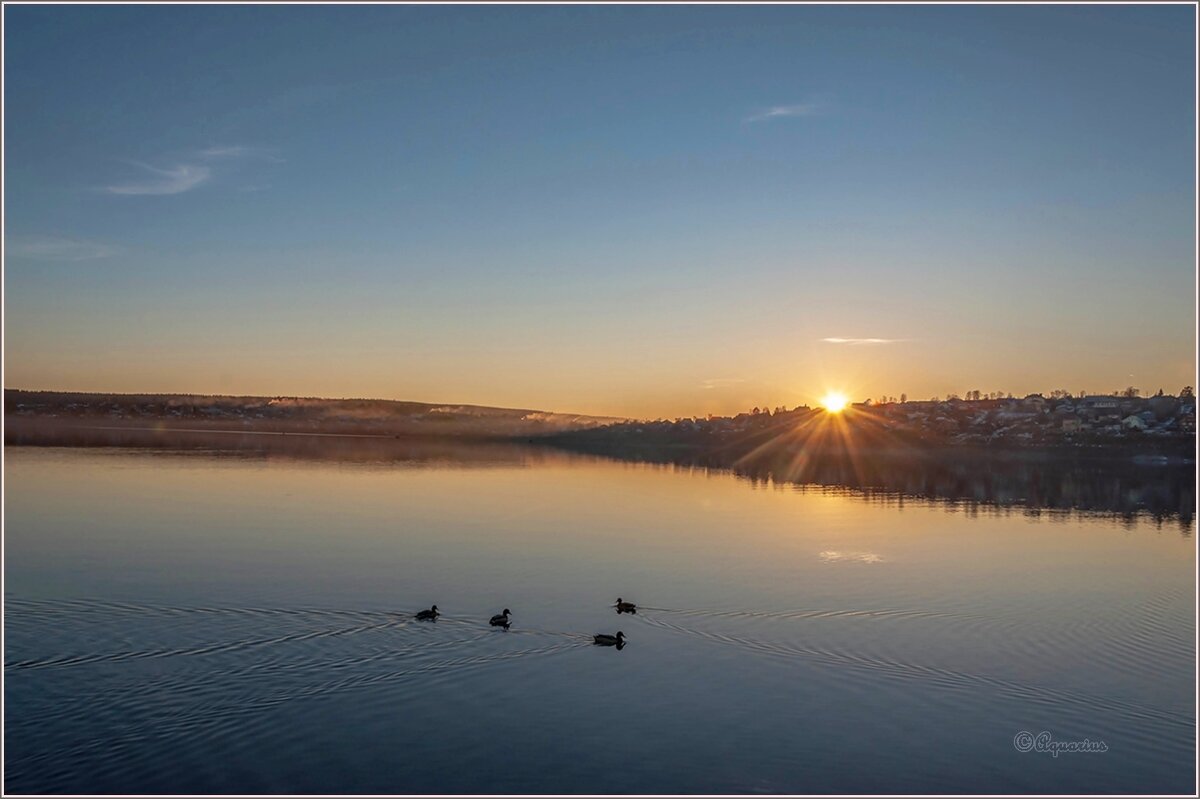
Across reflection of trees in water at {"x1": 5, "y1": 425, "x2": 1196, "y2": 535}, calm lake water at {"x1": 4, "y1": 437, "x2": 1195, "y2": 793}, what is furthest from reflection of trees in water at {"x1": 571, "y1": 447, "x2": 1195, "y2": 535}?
calm lake water at {"x1": 4, "y1": 437, "x2": 1195, "y2": 793}

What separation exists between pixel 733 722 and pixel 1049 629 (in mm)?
13323

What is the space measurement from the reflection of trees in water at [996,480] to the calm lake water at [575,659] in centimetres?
1711

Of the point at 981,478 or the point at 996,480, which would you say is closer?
the point at 996,480

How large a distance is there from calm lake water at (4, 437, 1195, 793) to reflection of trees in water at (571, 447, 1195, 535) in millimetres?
17109

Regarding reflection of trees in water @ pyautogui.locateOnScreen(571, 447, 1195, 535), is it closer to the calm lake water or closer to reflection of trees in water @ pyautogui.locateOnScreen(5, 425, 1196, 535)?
reflection of trees in water @ pyautogui.locateOnScreen(5, 425, 1196, 535)

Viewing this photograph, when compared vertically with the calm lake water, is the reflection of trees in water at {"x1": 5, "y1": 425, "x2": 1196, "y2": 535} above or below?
below

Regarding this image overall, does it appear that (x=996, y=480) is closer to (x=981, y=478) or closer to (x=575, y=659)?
(x=981, y=478)

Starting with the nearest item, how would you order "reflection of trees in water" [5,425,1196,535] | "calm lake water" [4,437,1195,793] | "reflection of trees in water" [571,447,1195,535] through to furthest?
"calm lake water" [4,437,1195,793]
"reflection of trees in water" [571,447,1195,535]
"reflection of trees in water" [5,425,1196,535]

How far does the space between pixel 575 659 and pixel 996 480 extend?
73918 mm

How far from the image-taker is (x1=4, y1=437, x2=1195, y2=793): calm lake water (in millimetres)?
15656

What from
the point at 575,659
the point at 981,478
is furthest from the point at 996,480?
the point at 575,659

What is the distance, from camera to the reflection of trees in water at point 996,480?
6184 cm

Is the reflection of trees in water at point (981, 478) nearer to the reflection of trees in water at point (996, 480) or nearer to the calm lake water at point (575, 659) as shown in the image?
the reflection of trees in water at point (996, 480)

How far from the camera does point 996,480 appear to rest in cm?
8650
